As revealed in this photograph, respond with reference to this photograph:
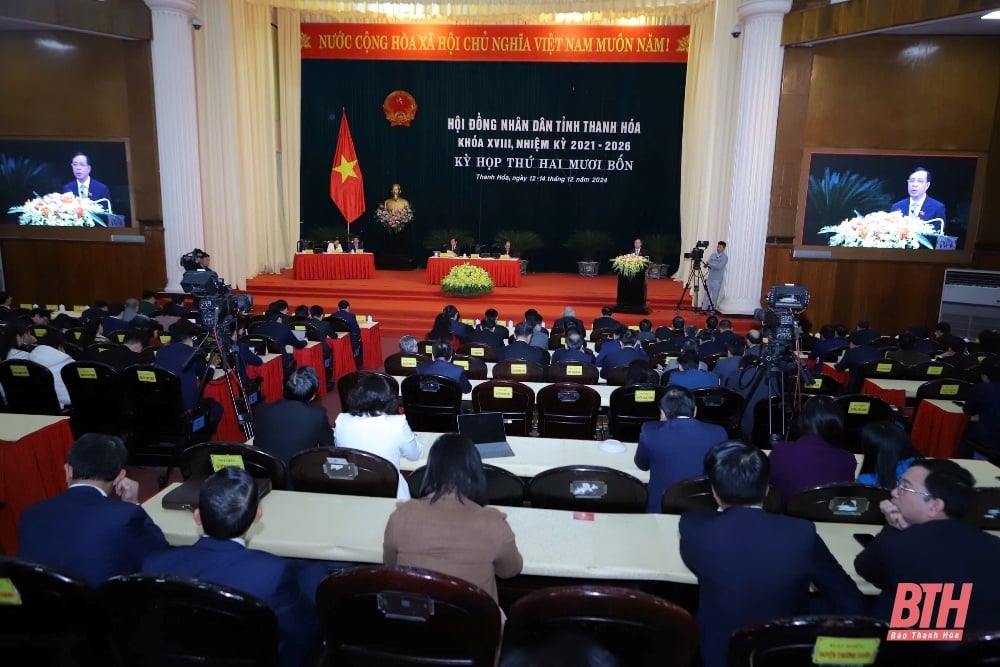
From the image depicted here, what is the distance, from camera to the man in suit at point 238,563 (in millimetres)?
1972

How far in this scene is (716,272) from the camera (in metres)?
10.6

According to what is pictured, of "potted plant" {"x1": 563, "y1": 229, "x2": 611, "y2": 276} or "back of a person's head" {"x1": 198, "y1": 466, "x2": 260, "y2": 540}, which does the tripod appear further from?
"back of a person's head" {"x1": 198, "y1": 466, "x2": 260, "y2": 540}

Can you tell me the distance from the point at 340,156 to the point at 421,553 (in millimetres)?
12934

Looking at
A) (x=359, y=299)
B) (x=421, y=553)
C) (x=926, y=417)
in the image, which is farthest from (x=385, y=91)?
(x=421, y=553)

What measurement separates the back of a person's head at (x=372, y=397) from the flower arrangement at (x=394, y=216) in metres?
10.6

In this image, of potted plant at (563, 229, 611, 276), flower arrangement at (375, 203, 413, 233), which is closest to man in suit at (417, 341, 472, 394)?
flower arrangement at (375, 203, 413, 233)

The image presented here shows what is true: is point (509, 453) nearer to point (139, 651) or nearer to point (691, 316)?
point (139, 651)

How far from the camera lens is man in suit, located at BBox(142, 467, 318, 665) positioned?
1972 millimetres

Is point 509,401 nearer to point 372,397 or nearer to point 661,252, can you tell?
point 372,397

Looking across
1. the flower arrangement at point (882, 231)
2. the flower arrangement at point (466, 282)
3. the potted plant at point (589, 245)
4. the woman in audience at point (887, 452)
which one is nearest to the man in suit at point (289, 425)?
the woman in audience at point (887, 452)

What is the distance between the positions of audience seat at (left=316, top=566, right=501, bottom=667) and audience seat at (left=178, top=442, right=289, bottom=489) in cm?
115

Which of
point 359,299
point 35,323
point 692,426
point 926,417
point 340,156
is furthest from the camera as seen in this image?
point 340,156

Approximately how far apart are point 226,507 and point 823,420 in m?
2.66

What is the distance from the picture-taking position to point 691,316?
35.1ft
